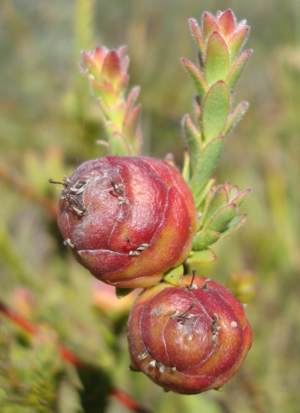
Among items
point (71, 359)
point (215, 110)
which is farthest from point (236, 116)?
point (71, 359)

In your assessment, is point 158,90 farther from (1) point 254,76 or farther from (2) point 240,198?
(2) point 240,198

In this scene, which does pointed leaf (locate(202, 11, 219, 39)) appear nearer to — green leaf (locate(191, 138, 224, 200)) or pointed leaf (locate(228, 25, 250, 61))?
pointed leaf (locate(228, 25, 250, 61))

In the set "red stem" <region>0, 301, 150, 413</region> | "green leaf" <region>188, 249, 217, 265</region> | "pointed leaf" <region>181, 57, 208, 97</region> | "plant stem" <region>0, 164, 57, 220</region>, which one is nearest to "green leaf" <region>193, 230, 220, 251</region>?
"green leaf" <region>188, 249, 217, 265</region>

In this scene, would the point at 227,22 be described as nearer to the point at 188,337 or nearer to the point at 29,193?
the point at 188,337

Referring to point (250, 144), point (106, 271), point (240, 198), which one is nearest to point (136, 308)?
point (106, 271)

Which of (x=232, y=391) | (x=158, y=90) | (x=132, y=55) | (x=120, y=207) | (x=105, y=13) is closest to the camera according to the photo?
(x=120, y=207)
